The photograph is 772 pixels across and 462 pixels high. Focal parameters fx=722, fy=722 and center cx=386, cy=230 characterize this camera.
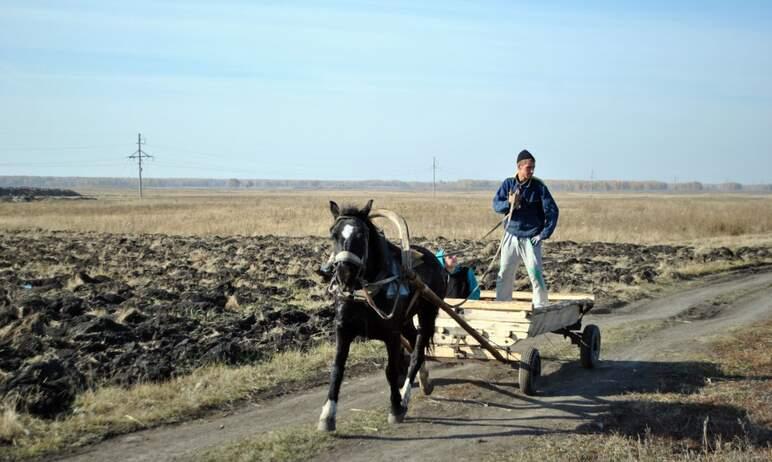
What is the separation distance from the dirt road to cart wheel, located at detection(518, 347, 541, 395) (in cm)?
13

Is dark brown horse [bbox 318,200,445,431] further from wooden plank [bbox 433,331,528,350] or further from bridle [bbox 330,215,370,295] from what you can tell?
wooden plank [bbox 433,331,528,350]

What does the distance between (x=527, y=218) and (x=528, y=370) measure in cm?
199

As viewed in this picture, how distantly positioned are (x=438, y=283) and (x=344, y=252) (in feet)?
7.48

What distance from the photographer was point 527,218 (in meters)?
9.14

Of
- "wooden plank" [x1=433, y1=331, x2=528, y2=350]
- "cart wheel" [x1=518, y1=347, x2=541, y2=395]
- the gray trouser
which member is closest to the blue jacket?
the gray trouser

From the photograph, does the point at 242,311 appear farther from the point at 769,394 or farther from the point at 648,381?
the point at 769,394

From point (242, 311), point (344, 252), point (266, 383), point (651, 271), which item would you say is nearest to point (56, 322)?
point (242, 311)

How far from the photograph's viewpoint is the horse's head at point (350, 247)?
20.5 feet

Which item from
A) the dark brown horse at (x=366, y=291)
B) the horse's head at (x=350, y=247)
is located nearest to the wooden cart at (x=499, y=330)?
the dark brown horse at (x=366, y=291)

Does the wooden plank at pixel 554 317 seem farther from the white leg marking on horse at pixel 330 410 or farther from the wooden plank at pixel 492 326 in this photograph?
the white leg marking on horse at pixel 330 410

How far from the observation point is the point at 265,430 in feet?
22.9

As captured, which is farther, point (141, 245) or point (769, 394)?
point (141, 245)

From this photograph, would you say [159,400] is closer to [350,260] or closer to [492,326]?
[350,260]

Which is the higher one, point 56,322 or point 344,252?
point 344,252
